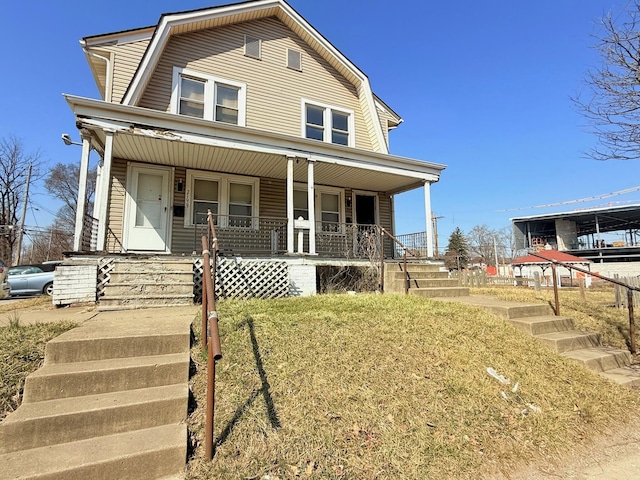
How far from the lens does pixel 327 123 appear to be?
11312 mm

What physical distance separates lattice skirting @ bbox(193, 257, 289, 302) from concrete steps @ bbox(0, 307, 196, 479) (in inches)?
123

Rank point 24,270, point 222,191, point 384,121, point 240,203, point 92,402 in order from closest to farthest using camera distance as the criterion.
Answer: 1. point 92,402
2. point 222,191
3. point 240,203
4. point 384,121
5. point 24,270

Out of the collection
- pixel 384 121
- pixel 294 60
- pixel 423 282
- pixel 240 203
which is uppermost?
pixel 294 60

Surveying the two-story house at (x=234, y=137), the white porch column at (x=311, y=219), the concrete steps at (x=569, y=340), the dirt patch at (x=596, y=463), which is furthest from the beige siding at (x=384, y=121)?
the dirt patch at (x=596, y=463)

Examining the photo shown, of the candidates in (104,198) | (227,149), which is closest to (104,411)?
(104,198)

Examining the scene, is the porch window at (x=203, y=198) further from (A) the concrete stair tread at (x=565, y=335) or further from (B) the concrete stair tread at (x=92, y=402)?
(A) the concrete stair tread at (x=565, y=335)

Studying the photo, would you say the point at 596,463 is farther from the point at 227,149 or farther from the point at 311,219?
the point at 227,149

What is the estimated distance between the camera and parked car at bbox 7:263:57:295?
12133 millimetres

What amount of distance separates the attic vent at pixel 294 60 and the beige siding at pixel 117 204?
20.3 ft

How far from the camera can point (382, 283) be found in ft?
26.6

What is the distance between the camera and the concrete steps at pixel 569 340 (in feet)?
14.9

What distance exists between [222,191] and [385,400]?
8237 millimetres

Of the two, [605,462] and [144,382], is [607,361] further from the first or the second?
[144,382]

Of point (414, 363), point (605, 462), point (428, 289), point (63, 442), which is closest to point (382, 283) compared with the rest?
point (428, 289)
